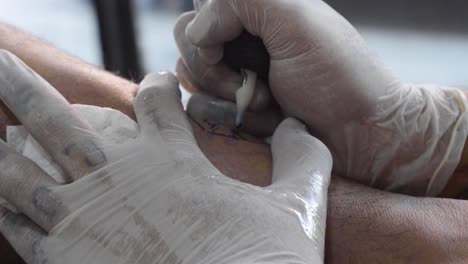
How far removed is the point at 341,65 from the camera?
1.33 metres

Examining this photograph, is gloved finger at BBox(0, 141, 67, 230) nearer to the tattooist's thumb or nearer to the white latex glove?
the white latex glove

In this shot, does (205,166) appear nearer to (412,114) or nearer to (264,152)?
(264,152)

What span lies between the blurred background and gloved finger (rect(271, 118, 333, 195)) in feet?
6.91

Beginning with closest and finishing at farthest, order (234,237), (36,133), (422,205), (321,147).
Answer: (234,237)
(36,133)
(321,147)
(422,205)

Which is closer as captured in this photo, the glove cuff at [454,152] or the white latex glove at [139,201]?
the white latex glove at [139,201]

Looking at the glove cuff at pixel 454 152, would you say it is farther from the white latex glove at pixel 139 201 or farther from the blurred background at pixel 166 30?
the blurred background at pixel 166 30

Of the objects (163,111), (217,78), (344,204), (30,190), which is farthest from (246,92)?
(30,190)

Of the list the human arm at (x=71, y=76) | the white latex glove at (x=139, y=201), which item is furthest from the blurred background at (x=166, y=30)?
the white latex glove at (x=139, y=201)

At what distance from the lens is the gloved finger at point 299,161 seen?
3.97 feet

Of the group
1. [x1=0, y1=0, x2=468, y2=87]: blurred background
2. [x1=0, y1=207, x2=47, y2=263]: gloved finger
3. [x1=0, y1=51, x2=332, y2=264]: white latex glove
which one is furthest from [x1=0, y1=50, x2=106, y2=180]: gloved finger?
[x1=0, y1=0, x2=468, y2=87]: blurred background

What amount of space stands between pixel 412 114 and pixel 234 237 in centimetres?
56

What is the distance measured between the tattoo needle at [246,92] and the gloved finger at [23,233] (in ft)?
1.57

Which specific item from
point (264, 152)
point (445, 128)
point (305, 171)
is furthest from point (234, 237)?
point (445, 128)

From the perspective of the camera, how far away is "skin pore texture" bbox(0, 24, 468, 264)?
1.33m
